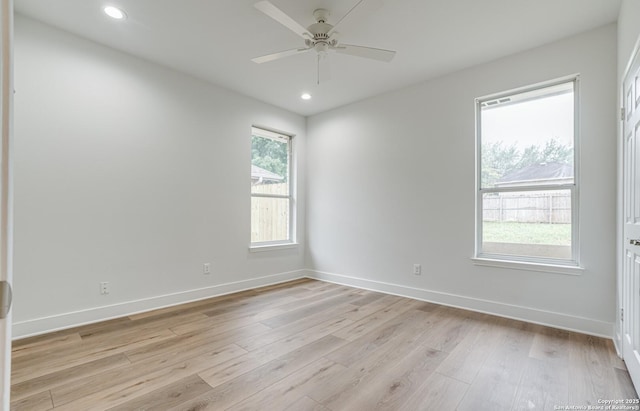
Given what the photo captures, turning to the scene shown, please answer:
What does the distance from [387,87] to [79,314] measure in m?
4.27

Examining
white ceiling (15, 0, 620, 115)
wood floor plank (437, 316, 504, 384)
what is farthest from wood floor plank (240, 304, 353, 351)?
white ceiling (15, 0, 620, 115)

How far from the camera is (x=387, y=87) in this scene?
4070 millimetres

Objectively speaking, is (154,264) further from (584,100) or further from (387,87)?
(584,100)

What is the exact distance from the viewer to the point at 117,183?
314 cm

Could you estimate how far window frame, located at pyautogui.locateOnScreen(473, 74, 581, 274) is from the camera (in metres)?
2.90

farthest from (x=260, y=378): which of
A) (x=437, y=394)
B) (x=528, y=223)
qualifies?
(x=528, y=223)

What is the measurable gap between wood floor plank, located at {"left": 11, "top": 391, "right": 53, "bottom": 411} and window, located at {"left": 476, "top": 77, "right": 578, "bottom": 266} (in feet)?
12.6

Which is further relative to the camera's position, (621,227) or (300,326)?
(300,326)

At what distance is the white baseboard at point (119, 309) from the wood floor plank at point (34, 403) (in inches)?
45.9

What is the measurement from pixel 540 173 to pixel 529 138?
381 mm

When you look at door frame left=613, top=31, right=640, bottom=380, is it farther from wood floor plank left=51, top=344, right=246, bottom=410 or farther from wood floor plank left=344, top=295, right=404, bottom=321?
wood floor plank left=51, top=344, right=246, bottom=410

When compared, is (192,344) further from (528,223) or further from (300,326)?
(528,223)

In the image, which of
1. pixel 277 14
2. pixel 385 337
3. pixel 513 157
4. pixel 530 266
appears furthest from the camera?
pixel 513 157

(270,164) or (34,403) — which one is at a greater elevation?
(270,164)
